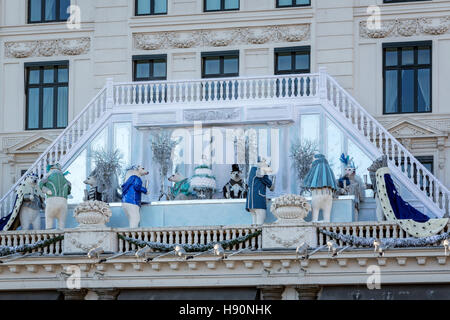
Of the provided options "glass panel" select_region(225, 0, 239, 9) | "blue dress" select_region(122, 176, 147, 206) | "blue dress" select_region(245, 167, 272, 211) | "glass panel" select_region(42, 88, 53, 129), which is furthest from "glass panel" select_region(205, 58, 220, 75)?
"blue dress" select_region(245, 167, 272, 211)

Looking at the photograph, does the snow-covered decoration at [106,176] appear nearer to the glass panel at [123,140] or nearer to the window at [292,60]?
the glass panel at [123,140]

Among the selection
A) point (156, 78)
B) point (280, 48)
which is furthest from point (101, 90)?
point (280, 48)

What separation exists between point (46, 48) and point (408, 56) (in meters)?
11.6

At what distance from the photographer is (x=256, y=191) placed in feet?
140

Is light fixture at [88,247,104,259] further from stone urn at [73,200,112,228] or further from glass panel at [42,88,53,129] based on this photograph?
glass panel at [42,88,53,129]

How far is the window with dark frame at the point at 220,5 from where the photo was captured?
4947 centimetres

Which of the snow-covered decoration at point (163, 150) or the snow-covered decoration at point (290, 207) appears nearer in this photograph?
the snow-covered decoration at point (290, 207)

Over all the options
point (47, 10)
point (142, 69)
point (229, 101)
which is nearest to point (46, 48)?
point (47, 10)

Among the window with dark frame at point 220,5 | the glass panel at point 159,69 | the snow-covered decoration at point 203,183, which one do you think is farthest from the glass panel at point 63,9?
the snow-covered decoration at point 203,183

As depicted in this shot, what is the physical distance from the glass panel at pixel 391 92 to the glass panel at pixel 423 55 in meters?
0.83

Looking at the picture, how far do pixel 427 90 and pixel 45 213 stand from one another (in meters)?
12.3

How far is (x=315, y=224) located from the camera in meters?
41.0
